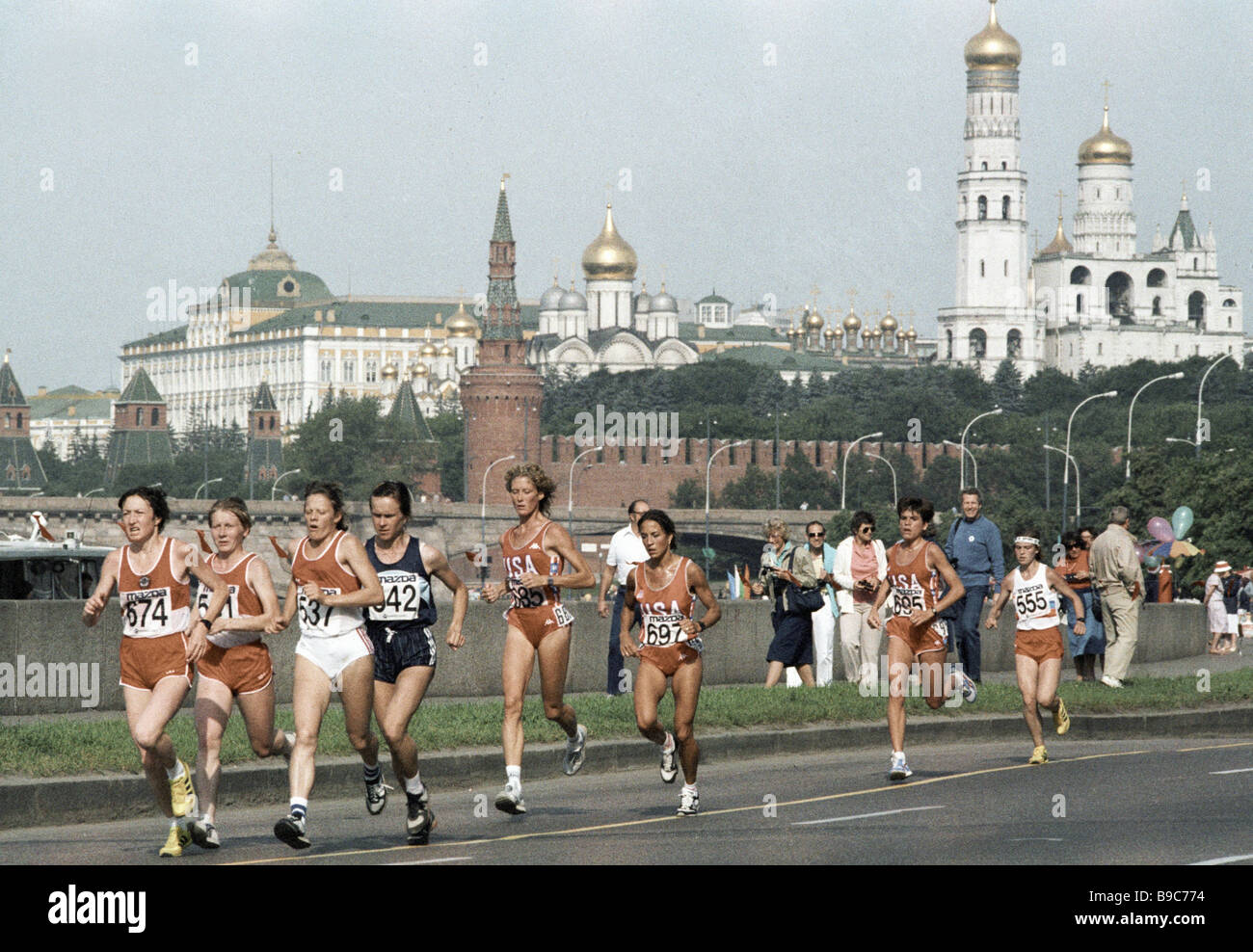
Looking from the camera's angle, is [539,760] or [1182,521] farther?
[1182,521]

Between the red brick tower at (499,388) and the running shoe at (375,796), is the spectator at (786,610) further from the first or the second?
the red brick tower at (499,388)

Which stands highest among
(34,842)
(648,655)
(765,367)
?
(765,367)

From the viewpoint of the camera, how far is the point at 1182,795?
1315 centimetres

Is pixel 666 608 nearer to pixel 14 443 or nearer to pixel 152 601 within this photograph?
pixel 152 601

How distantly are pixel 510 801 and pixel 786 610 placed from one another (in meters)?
7.06

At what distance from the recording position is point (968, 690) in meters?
18.0

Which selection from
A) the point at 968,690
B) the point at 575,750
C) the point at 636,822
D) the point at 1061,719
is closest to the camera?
the point at 636,822

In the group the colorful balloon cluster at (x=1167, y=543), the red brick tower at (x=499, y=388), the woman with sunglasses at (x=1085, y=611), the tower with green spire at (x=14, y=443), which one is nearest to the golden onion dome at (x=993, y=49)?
the red brick tower at (x=499, y=388)

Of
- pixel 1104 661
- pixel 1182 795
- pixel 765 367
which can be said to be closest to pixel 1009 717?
pixel 1104 661

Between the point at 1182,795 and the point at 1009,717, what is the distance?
186 inches

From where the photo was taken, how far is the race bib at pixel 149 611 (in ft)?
35.7

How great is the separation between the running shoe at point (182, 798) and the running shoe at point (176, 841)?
0.23 m

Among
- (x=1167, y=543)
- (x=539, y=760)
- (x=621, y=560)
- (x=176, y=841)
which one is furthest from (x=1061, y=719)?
(x=1167, y=543)
